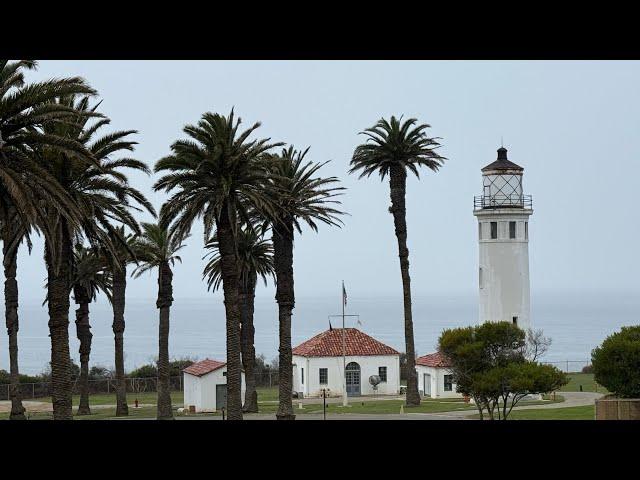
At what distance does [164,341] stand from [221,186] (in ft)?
35.4

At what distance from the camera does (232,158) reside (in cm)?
4044

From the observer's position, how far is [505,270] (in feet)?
203

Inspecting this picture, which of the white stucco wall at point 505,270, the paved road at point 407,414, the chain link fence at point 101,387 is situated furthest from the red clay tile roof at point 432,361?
the chain link fence at point 101,387

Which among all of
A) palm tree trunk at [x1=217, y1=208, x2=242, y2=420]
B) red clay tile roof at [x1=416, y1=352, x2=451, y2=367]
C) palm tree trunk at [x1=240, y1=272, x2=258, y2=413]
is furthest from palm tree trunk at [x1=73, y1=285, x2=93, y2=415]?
red clay tile roof at [x1=416, y1=352, x2=451, y2=367]

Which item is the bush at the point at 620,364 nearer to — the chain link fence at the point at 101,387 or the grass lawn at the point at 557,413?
the grass lawn at the point at 557,413

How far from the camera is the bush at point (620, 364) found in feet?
137

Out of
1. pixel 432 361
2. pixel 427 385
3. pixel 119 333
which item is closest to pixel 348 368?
pixel 427 385

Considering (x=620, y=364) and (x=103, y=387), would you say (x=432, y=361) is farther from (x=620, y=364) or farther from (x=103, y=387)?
(x=103, y=387)

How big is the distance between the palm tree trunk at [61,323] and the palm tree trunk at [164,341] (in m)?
13.0

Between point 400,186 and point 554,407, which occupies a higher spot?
point 400,186
